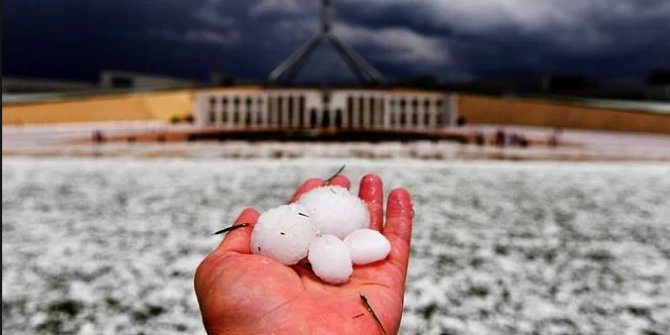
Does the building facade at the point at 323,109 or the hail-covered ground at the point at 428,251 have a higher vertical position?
the building facade at the point at 323,109

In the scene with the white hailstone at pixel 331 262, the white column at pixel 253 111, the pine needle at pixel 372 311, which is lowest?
the pine needle at pixel 372 311

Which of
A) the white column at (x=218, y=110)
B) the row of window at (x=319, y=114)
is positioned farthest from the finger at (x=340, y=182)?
the white column at (x=218, y=110)

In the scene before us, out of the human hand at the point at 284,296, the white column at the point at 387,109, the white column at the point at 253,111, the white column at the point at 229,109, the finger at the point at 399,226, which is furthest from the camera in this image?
the white column at the point at 229,109

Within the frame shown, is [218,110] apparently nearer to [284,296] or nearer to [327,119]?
[327,119]

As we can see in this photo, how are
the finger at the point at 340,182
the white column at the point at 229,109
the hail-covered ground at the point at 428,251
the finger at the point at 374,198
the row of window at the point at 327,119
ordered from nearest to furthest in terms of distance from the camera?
the finger at the point at 374,198 < the finger at the point at 340,182 < the hail-covered ground at the point at 428,251 < the row of window at the point at 327,119 < the white column at the point at 229,109

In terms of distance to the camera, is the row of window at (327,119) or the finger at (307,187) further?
the row of window at (327,119)

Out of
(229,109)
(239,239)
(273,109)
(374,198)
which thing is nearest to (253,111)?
(273,109)

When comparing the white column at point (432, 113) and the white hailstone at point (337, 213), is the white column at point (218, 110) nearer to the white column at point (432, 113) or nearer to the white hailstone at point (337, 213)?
the white column at point (432, 113)

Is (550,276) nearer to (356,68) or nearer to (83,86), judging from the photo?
(356,68)

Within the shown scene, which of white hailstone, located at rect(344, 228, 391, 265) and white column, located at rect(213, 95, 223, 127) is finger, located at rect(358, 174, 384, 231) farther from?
white column, located at rect(213, 95, 223, 127)
